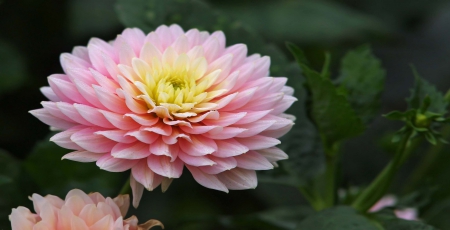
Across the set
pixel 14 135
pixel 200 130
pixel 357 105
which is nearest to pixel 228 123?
pixel 200 130

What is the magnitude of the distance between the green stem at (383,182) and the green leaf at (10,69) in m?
0.56

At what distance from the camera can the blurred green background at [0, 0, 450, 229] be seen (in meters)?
0.73

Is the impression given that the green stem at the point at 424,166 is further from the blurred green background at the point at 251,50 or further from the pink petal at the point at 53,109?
the pink petal at the point at 53,109

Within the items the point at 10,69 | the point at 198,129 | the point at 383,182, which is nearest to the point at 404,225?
the point at 383,182

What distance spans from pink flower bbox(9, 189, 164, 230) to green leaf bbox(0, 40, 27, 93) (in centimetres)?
39

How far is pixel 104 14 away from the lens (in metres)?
1.08

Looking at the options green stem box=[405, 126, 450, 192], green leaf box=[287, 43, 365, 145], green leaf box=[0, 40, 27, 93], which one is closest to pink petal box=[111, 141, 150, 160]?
green leaf box=[287, 43, 365, 145]

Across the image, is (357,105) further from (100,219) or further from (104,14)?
(104,14)

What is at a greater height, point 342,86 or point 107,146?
point 342,86

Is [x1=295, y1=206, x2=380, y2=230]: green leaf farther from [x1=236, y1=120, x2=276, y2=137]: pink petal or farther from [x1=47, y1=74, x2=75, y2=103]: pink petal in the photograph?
[x1=47, y1=74, x2=75, y2=103]: pink petal

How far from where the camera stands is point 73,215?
1.61 ft

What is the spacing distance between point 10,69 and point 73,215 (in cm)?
44

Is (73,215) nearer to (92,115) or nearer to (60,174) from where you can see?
(92,115)

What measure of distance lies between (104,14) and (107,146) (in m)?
0.64
